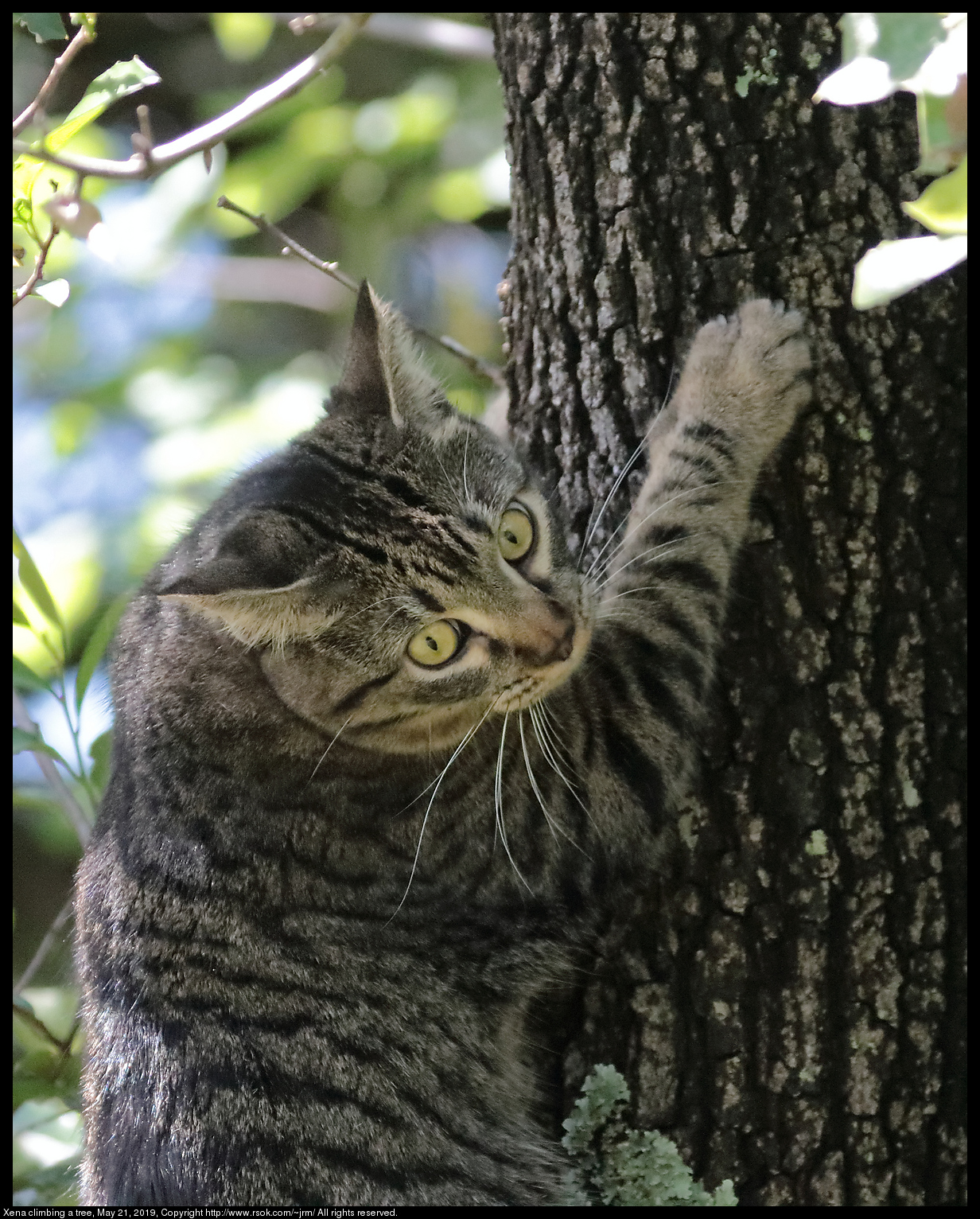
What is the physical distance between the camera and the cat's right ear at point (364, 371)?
247cm

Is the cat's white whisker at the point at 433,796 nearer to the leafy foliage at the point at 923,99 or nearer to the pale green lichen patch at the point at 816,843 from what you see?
the pale green lichen patch at the point at 816,843

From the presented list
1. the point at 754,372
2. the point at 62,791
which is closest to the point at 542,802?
the point at 754,372

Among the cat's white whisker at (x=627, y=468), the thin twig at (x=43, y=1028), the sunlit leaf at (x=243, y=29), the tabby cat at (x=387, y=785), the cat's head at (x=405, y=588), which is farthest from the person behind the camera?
the sunlit leaf at (x=243, y=29)

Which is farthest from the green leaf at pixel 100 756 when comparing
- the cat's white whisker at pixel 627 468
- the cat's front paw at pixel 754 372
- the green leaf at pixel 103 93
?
the cat's front paw at pixel 754 372

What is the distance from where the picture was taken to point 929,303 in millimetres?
2164

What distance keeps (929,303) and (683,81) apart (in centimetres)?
73

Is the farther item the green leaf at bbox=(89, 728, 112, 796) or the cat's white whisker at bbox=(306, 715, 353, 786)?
the green leaf at bbox=(89, 728, 112, 796)

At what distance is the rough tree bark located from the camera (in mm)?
2023

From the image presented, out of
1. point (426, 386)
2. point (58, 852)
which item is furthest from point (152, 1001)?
point (58, 852)

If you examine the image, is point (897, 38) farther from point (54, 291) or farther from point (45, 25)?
point (45, 25)

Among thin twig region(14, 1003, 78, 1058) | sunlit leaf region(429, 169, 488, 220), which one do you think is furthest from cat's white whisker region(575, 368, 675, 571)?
sunlit leaf region(429, 169, 488, 220)

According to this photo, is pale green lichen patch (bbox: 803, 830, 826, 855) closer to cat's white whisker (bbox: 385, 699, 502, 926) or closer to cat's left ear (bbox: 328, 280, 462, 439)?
cat's white whisker (bbox: 385, 699, 502, 926)

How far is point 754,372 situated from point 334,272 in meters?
1.10

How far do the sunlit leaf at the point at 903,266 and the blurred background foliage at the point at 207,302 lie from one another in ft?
6.38
